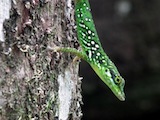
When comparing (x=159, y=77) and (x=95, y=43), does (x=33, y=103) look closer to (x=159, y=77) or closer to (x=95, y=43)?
(x=95, y=43)

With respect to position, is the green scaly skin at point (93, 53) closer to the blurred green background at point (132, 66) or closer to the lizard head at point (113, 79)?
the lizard head at point (113, 79)

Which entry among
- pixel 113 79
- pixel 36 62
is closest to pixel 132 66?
pixel 113 79

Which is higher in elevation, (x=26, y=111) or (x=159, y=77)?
(x=159, y=77)

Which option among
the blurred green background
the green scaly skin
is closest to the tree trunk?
the green scaly skin

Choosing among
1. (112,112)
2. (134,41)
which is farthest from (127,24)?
(112,112)

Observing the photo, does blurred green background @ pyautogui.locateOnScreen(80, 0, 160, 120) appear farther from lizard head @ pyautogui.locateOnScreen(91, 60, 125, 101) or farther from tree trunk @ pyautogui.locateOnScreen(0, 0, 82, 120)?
tree trunk @ pyautogui.locateOnScreen(0, 0, 82, 120)

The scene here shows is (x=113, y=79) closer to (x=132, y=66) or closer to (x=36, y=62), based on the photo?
(x=36, y=62)
